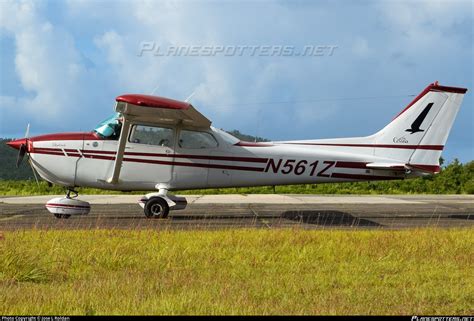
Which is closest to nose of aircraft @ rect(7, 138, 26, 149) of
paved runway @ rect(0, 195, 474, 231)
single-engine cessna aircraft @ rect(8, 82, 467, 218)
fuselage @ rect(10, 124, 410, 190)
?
single-engine cessna aircraft @ rect(8, 82, 467, 218)

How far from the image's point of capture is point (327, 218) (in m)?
13.9

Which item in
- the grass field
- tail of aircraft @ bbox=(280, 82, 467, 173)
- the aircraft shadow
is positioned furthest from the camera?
tail of aircraft @ bbox=(280, 82, 467, 173)

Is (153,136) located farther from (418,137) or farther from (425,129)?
(425,129)

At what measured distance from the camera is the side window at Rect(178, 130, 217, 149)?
1346 cm

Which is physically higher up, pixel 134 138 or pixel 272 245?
pixel 134 138

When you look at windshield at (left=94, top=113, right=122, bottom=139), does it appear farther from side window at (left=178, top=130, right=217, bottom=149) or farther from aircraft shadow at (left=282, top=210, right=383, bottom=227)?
aircraft shadow at (left=282, top=210, right=383, bottom=227)

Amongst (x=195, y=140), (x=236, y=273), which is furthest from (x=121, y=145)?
(x=236, y=273)

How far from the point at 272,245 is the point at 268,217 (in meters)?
5.77

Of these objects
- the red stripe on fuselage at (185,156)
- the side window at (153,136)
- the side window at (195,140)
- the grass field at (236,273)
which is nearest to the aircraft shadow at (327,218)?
the red stripe on fuselage at (185,156)

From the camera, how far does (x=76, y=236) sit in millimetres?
9383

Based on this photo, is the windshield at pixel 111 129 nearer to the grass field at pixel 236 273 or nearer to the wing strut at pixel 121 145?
the wing strut at pixel 121 145

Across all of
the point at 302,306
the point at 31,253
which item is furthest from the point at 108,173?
the point at 302,306

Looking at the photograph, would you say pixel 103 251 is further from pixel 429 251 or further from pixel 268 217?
pixel 268 217

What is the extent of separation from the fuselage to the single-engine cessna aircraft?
0.08 feet
